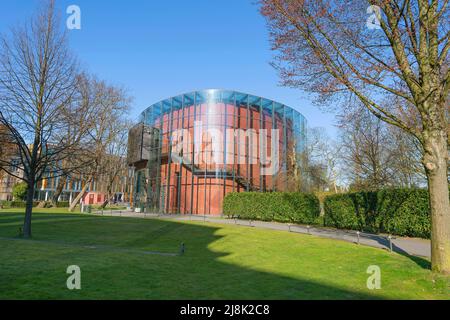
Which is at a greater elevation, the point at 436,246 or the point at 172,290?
the point at 436,246

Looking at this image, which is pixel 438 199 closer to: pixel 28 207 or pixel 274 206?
pixel 28 207

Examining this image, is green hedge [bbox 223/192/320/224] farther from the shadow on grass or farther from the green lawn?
the shadow on grass

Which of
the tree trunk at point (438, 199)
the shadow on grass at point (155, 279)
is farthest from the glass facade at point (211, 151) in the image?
the tree trunk at point (438, 199)

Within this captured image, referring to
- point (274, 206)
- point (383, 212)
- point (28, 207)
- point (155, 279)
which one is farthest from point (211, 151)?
point (155, 279)

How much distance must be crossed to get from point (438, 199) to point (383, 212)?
11.1 meters

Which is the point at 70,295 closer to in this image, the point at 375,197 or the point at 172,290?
the point at 172,290

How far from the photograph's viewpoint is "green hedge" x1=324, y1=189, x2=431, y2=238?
15.5 m

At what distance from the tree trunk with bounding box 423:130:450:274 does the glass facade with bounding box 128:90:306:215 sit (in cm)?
2519

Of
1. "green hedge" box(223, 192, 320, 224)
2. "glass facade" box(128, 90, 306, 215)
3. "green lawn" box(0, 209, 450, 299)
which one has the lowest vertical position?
"green lawn" box(0, 209, 450, 299)

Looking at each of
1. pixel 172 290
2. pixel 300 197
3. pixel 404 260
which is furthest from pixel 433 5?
pixel 300 197

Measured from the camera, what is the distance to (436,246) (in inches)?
295

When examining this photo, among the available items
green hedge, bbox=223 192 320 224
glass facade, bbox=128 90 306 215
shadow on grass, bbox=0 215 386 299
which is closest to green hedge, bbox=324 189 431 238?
green hedge, bbox=223 192 320 224
